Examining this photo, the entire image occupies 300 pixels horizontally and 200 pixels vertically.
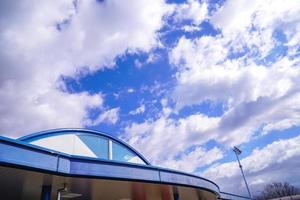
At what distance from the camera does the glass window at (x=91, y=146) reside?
13.1 metres

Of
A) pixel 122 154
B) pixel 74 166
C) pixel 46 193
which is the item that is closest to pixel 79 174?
pixel 74 166

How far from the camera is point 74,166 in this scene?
7625 millimetres

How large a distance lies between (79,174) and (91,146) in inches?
249

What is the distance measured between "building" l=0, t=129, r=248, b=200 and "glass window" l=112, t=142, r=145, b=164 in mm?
275

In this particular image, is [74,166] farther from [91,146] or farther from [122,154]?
[122,154]

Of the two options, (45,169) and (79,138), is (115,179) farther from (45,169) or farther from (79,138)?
(79,138)

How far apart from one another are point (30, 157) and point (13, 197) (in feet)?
14.0

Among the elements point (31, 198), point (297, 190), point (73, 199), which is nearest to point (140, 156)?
point (73, 199)

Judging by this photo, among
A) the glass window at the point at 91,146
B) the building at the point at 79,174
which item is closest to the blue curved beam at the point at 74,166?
the building at the point at 79,174

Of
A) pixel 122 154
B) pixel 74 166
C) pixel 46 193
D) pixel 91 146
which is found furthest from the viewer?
pixel 122 154

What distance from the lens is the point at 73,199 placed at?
1112 cm

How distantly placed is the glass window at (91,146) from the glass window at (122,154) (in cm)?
76

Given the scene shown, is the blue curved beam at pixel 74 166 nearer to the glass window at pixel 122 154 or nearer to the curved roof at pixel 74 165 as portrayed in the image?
the curved roof at pixel 74 165

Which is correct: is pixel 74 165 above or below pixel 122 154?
below
